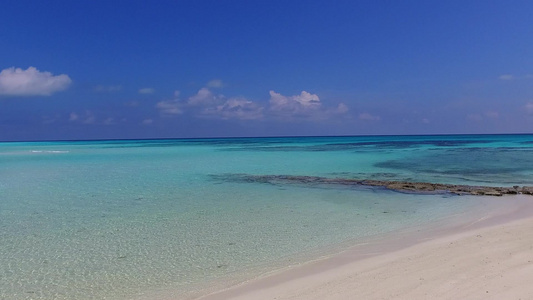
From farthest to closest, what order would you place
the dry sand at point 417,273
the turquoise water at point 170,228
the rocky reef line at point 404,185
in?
the rocky reef line at point 404,185 < the turquoise water at point 170,228 < the dry sand at point 417,273

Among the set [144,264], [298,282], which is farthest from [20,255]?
[298,282]

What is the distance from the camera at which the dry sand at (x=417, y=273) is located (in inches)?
189

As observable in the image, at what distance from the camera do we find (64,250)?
284 inches

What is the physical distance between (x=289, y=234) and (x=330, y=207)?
327 cm

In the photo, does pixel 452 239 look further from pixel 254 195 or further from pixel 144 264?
pixel 254 195

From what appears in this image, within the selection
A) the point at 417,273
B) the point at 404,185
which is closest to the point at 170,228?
the point at 417,273

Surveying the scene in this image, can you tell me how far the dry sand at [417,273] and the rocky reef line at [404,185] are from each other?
6380 millimetres

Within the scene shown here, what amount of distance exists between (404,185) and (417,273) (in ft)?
33.5

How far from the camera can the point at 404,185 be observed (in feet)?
49.6

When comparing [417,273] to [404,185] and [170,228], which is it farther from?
[404,185]

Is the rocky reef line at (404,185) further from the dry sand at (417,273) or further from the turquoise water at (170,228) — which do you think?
the dry sand at (417,273)

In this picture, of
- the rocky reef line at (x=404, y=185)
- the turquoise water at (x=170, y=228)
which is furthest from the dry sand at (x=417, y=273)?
the rocky reef line at (x=404, y=185)

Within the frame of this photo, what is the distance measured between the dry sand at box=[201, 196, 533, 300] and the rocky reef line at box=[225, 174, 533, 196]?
20.9 feet

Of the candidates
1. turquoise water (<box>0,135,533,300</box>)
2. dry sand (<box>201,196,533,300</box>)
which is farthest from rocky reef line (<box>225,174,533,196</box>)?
dry sand (<box>201,196,533,300</box>)
